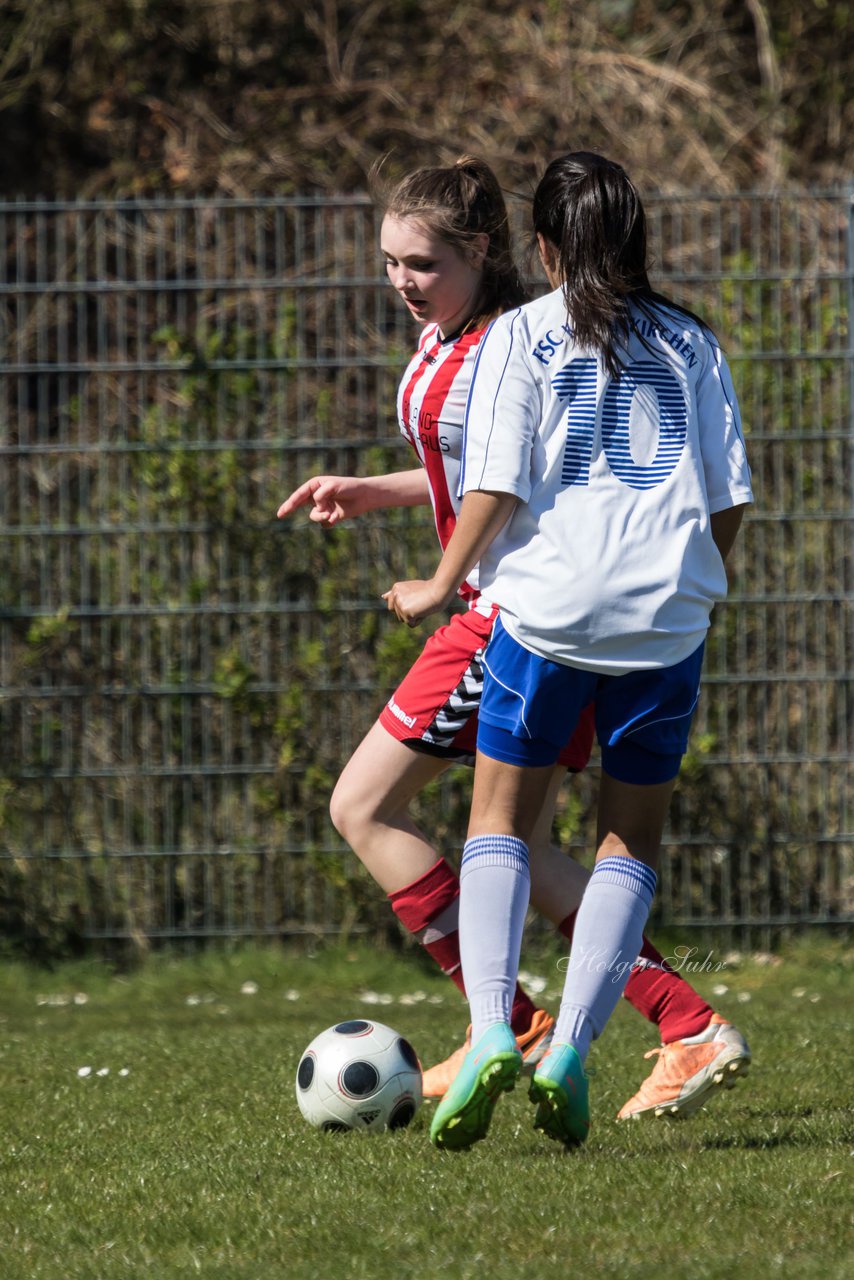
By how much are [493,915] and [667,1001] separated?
72 centimetres

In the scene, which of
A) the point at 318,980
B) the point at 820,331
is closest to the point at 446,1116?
the point at 318,980

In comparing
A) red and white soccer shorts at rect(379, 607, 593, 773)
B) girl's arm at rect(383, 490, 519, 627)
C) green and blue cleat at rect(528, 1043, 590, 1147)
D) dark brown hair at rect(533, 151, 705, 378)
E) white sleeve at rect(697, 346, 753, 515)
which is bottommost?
green and blue cleat at rect(528, 1043, 590, 1147)

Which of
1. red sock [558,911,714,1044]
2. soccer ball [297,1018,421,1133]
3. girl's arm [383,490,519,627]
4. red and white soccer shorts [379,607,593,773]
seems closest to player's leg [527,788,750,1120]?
red sock [558,911,714,1044]

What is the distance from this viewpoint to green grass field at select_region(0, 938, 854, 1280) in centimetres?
238

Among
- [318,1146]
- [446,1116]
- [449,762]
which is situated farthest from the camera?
[449,762]

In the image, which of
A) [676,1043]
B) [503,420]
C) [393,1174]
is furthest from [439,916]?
[503,420]

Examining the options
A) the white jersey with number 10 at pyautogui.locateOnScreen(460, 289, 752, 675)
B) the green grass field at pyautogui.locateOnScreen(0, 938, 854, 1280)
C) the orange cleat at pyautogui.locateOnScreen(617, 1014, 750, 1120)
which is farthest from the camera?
the orange cleat at pyautogui.locateOnScreen(617, 1014, 750, 1120)

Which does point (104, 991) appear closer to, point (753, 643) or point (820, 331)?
point (753, 643)

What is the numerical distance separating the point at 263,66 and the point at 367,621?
11.9 feet

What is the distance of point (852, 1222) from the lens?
98.7 inches

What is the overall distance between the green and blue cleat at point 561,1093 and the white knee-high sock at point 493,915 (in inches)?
6.3

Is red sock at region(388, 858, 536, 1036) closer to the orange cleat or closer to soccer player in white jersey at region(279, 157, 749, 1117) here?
soccer player in white jersey at region(279, 157, 749, 1117)

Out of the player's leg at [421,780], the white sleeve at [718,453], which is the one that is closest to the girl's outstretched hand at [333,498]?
the player's leg at [421,780]

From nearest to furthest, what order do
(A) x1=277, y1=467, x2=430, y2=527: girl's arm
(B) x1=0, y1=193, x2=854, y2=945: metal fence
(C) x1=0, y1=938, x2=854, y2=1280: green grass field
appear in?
(C) x1=0, y1=938, x2=854, y2=1280: green grass field, (A) x1=277, y1=467, x2=430, y2=527: girl's arm, (B) x1=0, y1=193, x2=854, y2=945: metal fence
